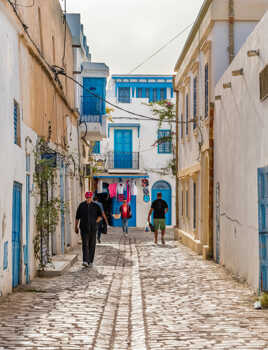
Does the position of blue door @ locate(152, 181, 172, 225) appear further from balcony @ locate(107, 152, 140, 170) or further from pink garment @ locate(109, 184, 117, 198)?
pink garment @ locate(109, 184, 117, 198)

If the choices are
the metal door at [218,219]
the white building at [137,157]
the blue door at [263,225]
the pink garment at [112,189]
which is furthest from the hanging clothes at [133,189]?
the blue door at [263,225]

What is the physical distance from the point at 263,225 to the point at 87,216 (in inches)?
228

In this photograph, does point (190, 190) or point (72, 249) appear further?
point (190, 190)

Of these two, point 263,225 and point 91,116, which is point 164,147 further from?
point 263,225

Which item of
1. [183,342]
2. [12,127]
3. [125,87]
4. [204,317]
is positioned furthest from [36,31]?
[125,87]

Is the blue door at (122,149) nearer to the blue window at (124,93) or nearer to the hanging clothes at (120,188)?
the hanging clothes at (120,188)

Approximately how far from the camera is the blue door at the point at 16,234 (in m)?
11.3

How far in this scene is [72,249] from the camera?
21.6 metres

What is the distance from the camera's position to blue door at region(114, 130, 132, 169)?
137 feet

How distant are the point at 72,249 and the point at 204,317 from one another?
1329cm

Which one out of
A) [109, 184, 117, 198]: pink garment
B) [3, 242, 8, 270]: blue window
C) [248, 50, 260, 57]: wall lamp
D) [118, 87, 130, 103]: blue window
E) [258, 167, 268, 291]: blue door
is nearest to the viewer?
[258, 167, 268, 291]: blue door

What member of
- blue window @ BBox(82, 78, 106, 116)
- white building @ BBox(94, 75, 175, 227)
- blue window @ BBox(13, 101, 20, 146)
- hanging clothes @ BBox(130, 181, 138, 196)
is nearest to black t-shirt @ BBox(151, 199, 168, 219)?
blue window @ BBox(82, 78, 106, 116)

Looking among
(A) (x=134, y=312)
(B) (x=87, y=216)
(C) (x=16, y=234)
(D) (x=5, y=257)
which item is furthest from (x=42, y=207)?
(A) (x=134, y=312)

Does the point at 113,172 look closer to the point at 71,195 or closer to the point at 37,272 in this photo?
the point at 71,195
